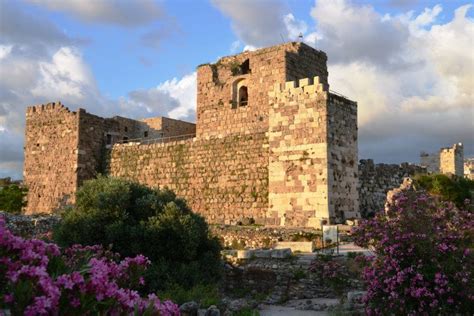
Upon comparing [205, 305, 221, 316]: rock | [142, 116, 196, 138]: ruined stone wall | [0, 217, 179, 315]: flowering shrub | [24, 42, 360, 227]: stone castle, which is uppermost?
[142, 116, 196, 138]: ruined stone wall

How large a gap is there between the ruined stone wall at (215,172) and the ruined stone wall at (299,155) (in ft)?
3.06

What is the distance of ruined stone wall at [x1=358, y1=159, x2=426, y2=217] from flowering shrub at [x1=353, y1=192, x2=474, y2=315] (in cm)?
1153

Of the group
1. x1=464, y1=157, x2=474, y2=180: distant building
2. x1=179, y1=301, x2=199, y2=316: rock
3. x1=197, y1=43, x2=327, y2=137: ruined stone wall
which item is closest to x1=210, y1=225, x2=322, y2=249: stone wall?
x1=197, y1=43, x2=327, y2=137: ruined stone wall

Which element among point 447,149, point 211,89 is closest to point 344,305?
point 211,89

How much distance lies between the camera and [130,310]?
390 centimetres

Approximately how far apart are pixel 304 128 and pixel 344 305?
9.01 m

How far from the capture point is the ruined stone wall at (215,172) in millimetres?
20500

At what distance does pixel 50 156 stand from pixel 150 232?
16889 mm

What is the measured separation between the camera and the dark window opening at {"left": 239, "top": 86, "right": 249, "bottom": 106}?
2558cm

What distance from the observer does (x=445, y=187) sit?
71.1 ft

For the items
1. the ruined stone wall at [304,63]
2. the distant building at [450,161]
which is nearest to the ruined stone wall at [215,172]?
the ruined stone wall at [304,63]

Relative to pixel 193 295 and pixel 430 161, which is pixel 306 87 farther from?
pixel 430 161

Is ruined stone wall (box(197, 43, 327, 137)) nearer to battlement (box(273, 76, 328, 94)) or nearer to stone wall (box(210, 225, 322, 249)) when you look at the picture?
battlement (box(273, 76, 328, 94))

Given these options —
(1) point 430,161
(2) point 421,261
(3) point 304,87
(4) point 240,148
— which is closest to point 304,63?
(3) point 304,87
